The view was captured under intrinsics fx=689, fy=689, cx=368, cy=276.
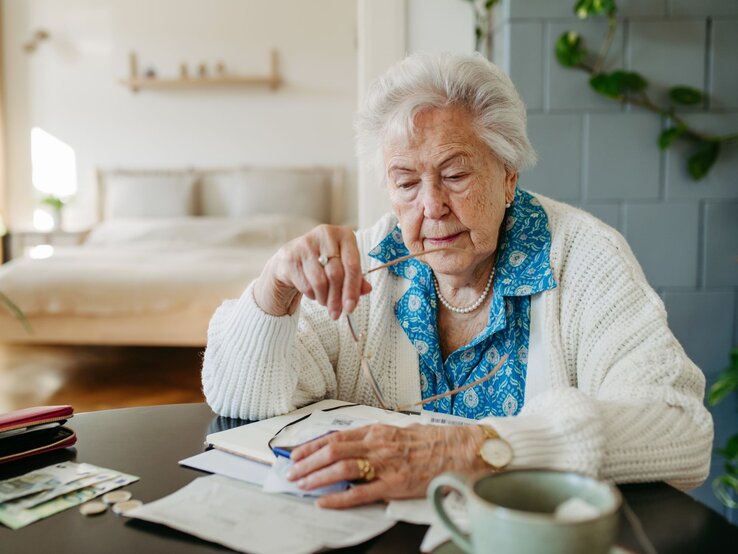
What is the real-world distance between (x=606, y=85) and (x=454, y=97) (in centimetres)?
87

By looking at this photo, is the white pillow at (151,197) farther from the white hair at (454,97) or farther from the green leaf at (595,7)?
the white hair at (454,97)

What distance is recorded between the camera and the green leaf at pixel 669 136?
1.86 metres

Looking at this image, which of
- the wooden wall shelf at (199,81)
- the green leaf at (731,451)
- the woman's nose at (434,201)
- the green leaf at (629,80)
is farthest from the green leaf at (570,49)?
the wooden wall shelf at (199,81)

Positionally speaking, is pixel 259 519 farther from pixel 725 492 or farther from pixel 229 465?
pixel 725 492

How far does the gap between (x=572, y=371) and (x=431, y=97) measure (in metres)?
0.52

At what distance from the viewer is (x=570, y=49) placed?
6.09 feet

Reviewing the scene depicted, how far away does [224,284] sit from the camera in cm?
344

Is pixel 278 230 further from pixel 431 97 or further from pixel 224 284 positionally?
pixel 431 97

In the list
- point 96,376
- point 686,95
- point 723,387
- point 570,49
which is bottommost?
point 96,376

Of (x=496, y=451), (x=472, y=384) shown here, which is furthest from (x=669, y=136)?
(x=496, y=451)

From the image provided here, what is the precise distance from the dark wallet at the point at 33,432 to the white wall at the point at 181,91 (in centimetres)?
468

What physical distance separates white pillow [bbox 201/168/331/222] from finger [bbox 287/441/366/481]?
4.55 meters

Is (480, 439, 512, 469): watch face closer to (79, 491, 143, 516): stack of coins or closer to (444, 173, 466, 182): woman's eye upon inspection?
(79, 491, 143, 516): stack of coins

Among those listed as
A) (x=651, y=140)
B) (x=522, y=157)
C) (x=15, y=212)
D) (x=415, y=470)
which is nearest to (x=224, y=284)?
(x=651, y=140)
